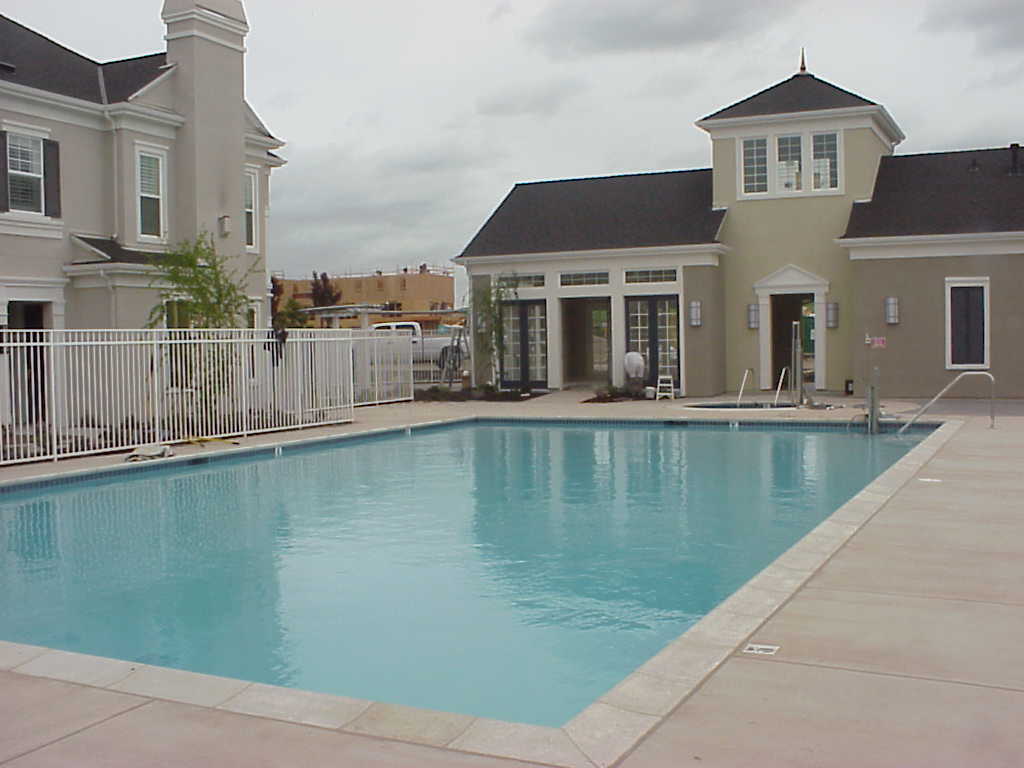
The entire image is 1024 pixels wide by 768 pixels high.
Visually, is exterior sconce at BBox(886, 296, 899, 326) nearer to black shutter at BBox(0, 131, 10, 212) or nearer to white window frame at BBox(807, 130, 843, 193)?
white window frame at BBox(807, 130, 843, 193)

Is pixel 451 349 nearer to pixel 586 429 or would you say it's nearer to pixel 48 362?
pixel 586 429

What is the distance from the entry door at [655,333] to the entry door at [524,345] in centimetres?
215

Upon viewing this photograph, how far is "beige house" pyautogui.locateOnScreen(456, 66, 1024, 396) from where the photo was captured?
21.4m

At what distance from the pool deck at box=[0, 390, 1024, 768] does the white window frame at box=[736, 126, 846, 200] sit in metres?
17.4

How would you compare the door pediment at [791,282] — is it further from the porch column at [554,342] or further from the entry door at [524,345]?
the entry door at [524,345]

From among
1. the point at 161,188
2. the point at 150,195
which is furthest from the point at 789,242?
the point at 150,195

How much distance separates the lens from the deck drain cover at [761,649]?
17.0 ft

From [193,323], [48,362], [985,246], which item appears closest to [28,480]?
[48,362]

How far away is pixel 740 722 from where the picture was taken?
427 cm

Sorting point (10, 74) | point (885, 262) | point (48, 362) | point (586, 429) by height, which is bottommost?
point (586, 429)

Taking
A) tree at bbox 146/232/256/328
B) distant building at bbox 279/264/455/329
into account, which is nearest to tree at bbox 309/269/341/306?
distant building at bbox 279/264/455/329

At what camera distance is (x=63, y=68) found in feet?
63.3

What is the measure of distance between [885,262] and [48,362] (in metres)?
15.8

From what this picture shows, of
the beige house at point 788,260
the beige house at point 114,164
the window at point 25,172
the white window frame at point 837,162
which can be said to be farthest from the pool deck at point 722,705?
the white window frame at point 837,162
